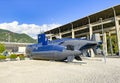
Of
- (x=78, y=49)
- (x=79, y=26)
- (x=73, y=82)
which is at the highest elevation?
(x=79, y=26)

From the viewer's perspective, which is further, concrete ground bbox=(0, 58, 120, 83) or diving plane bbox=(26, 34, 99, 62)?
diving plane bbox=(26, 34, 99, 62)

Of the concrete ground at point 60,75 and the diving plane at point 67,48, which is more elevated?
the diving plane at point 67,48

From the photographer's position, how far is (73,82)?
1118 cm

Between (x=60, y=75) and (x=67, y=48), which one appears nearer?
(x=60, y=75)

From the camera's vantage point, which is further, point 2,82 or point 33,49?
point 33,49

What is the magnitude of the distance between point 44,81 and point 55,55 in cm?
1800

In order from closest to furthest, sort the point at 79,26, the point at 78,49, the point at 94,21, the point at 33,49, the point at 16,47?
the point at 78,49
the point at 33,49
the point at 94,21
the point at 79,26
the point at 16,47

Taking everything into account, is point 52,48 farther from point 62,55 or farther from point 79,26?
point 79,26

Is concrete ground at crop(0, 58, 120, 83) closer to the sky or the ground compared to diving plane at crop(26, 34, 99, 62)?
closer to the ground

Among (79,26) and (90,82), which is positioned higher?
(79,26)

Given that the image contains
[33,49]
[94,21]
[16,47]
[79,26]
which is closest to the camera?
[33,49]

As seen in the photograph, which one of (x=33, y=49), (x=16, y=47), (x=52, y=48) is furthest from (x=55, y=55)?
(x=16, y=47)

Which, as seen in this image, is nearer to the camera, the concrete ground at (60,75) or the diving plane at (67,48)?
the concrete ground at (60,75)

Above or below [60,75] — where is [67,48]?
above
